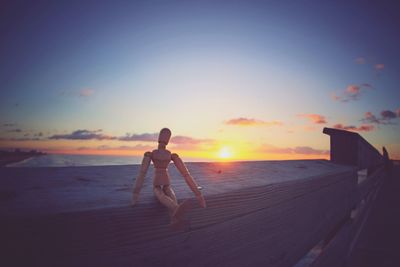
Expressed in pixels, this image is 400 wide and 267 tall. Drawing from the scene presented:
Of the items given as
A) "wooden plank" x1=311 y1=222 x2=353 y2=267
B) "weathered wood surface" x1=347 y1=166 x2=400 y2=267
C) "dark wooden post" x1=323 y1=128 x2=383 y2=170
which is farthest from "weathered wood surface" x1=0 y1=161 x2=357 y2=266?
"dark wooden post" x1=323 y1=128 x2=383 y2=170

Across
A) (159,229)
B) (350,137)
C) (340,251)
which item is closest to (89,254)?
(159,229)

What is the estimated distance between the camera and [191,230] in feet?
3.47

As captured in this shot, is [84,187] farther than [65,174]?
No

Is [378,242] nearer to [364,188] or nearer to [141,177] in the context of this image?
[364,188]

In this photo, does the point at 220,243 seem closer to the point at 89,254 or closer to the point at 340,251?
the point at 89,254

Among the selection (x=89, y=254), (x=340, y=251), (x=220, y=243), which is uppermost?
(x=89, y=254)

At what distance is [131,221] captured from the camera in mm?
840

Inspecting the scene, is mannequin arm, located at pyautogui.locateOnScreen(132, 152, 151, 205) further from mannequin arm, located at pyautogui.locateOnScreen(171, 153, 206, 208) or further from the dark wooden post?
the dark wooden post

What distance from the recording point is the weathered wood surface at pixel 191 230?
658 millimetres

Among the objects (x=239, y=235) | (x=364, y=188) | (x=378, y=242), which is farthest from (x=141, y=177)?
(x=364, y=188)

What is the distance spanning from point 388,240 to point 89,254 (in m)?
5.01

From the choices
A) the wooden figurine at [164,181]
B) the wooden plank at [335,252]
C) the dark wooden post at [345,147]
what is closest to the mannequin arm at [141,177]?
the wooden figurine at [164,181]

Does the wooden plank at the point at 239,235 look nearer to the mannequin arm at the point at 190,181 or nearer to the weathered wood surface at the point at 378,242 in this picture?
the mannequin arm at the point at 190,181

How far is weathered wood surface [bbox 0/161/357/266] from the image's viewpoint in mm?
658
